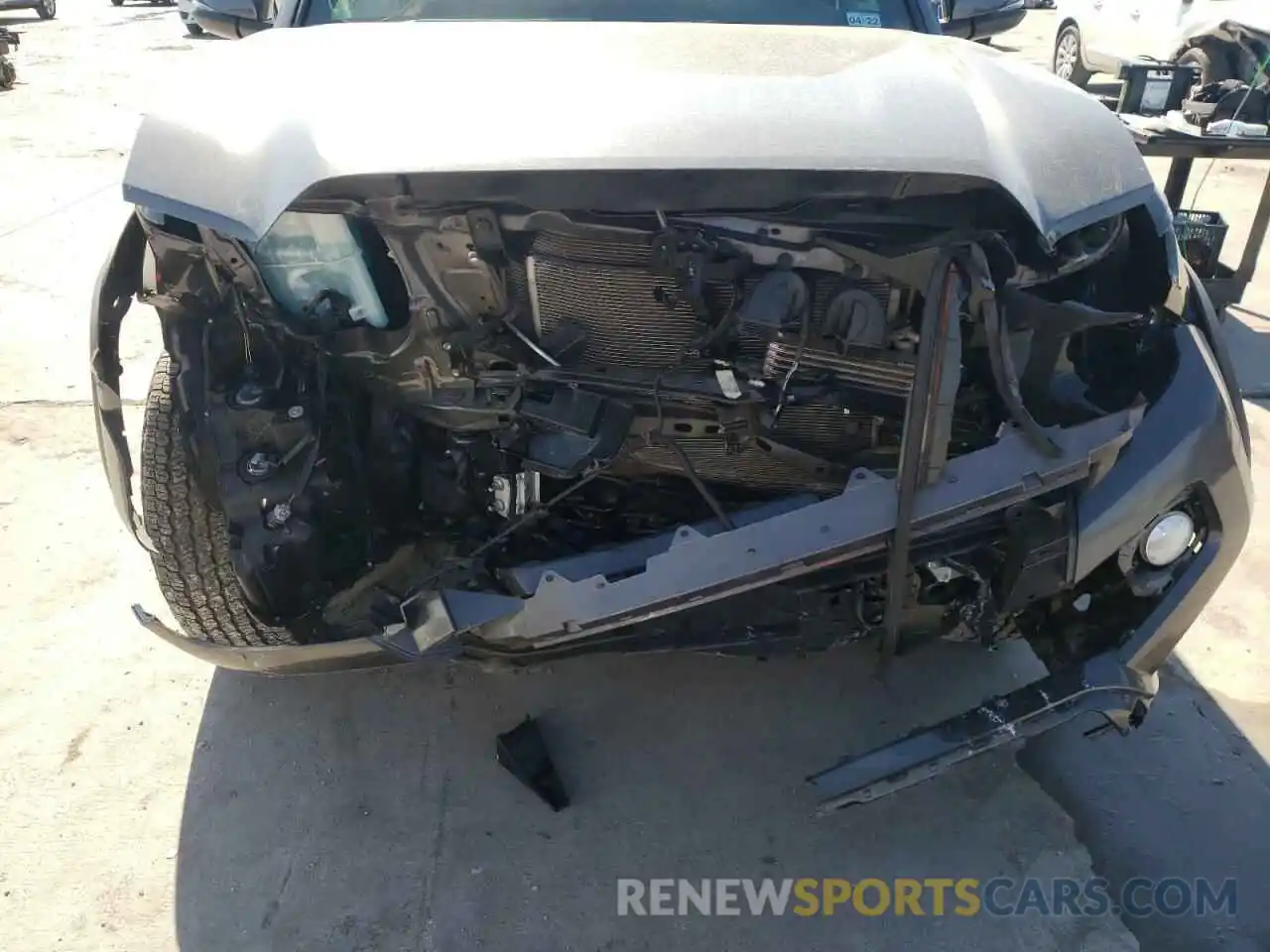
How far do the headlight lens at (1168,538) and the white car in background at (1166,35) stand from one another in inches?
241

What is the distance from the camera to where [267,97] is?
1773 mm

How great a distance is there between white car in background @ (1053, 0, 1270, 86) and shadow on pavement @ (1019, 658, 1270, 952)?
5.94m

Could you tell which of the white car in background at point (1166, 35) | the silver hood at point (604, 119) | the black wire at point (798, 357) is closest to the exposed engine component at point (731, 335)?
the black wire at point (798, 357)

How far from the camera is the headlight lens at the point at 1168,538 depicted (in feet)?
6.26

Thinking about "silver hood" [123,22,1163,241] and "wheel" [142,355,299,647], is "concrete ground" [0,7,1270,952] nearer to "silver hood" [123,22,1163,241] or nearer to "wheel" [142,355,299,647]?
"wheel" [142,355,299,647]

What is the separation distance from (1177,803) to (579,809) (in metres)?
1.43

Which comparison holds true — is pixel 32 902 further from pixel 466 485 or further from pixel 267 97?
pixel 267 97

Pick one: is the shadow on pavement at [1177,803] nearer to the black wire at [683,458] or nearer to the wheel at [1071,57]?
the black wire at [683,458]

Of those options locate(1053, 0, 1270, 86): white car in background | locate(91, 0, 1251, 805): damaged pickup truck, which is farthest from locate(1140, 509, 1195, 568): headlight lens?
locate(1053, 0, 1270, 86): white car in background

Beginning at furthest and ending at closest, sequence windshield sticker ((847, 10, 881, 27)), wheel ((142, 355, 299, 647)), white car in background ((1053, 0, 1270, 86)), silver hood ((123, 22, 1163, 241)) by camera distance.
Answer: white car in background ((1053, 0, 1270, 86))
windshield sticker ((847, 10, 881, 27))
wheel ((142, 355, 299, 647))
silver hood ((123, 22, 1163, 241))

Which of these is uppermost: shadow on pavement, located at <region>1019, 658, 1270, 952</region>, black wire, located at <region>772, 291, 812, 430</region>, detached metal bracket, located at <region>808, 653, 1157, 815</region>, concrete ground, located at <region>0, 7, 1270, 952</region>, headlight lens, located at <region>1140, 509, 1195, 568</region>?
black wire, located at <region>772, 291, 812, 430</region>

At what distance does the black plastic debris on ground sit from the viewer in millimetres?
2209

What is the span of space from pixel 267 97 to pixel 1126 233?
1805mm

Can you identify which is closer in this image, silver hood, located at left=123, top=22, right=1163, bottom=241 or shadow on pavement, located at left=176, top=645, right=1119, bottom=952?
silver hood, located at left=123, top=22, right=1163, bottom=241
